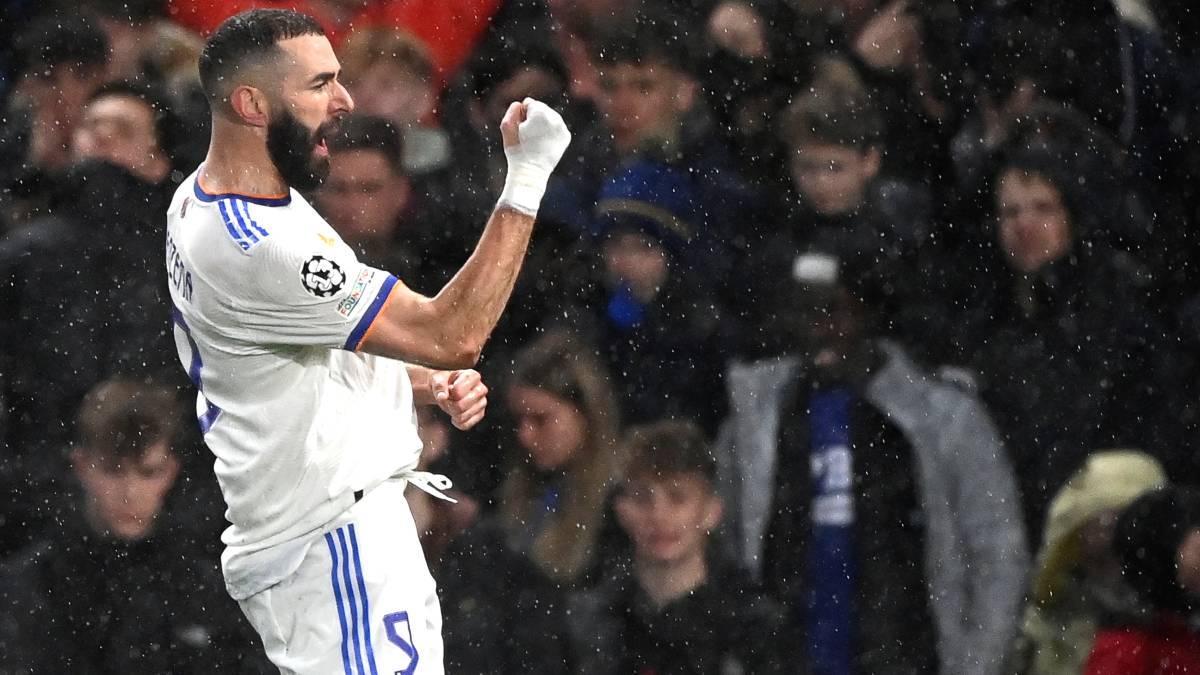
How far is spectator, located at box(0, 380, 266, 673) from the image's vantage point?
199 inches

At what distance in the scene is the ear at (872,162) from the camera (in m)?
5.23

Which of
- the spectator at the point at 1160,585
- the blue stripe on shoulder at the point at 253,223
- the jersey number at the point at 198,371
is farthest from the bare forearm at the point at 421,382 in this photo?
the spectator at the point at 1160,585

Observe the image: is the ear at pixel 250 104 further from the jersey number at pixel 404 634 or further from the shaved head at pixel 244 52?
the jersey number at pixel 404 634

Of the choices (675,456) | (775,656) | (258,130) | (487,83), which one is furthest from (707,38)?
(258,130)

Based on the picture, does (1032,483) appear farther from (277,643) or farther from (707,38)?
(277,643)

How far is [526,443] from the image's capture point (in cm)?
521

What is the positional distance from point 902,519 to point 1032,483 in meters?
0.33

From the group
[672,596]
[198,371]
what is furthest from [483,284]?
[672,596]

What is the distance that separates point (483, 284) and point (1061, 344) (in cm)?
201

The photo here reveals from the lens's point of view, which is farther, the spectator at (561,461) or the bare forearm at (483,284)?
the spectator at (561,461)

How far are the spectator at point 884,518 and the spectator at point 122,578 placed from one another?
4.52 ft

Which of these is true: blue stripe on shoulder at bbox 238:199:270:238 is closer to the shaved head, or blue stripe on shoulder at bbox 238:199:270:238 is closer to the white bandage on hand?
the shaved head

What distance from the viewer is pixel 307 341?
3.53 meters

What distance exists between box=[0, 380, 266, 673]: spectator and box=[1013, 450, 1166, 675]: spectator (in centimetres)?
A: 196
